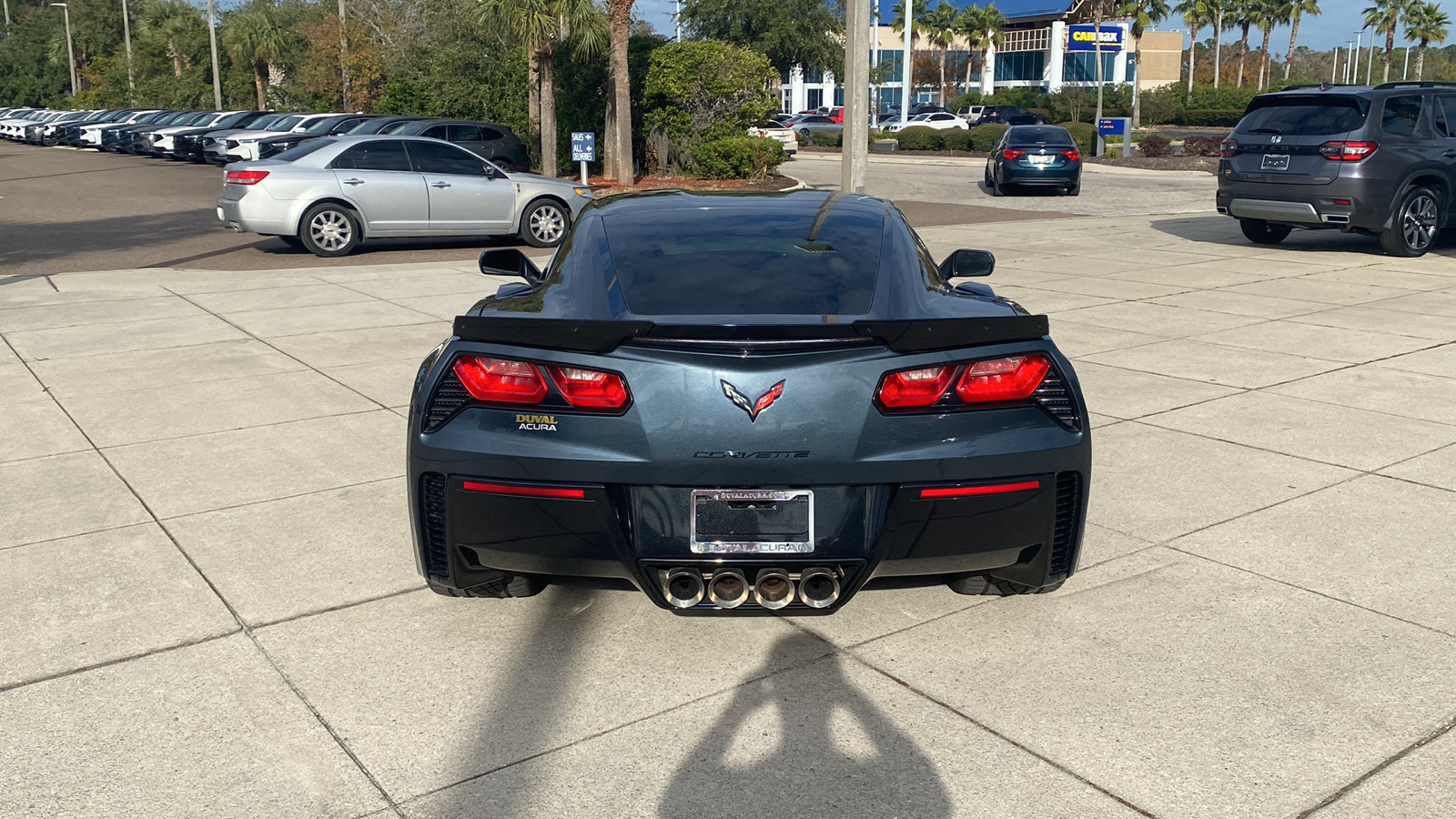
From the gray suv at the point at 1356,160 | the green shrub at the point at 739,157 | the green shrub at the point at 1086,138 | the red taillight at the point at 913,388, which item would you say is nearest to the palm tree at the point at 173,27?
the green shrub at the point at 1086,138

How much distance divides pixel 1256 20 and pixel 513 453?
9912 cm

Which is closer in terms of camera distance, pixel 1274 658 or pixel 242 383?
pixel 1274 658

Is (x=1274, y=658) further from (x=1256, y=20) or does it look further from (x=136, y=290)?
(x=1256, y=20)

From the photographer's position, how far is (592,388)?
3699 millimetres

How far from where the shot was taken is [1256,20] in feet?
299

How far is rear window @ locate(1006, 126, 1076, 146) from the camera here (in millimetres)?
26406

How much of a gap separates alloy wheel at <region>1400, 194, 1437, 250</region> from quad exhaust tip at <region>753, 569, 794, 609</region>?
13152 millimetres

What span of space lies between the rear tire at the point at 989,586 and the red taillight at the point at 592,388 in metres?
1.23

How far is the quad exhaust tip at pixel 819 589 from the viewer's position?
12.3 ft

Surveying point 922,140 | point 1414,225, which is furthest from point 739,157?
point 922,140

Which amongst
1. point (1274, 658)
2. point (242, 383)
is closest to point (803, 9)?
point (242, 383)

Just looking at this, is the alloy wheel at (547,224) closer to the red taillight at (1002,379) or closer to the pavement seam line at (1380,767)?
the red taillight at (1002,379)

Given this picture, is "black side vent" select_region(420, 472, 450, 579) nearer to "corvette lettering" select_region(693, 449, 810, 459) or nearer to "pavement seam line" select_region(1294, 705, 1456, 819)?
"corvette lettering" select_region(693, 449, 810, 459)

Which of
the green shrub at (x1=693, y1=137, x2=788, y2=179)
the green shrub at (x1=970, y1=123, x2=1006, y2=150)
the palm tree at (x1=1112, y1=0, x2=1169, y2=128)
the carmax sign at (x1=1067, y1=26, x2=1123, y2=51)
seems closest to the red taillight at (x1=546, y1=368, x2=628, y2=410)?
the green shrub at (x1=693, y1=137, x2=788, y2=179)
